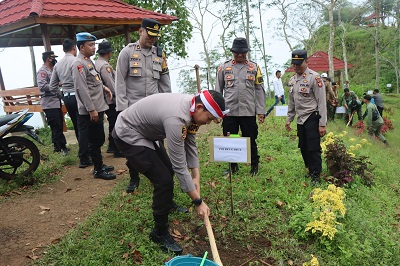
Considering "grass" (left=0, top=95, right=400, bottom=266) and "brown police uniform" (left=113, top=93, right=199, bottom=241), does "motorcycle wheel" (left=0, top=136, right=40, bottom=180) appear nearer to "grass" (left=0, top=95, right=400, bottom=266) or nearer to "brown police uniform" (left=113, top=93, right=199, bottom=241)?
"grass" (left=0, top=95, right=400, bottom=266)

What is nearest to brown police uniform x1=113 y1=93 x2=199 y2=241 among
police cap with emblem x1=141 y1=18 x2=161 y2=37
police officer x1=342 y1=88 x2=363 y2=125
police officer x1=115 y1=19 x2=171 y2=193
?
police officer x1=115 y1=19 x2=171 y2=193

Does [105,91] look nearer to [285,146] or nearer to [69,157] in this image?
[69,157]

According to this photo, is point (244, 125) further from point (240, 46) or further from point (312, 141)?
point (240, 46)

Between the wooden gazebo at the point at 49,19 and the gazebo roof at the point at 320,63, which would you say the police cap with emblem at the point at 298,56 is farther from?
the gazebo roof at the point at 320,63

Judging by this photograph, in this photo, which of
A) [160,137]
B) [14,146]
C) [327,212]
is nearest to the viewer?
[160,137]

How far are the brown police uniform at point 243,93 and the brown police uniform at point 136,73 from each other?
1087mm

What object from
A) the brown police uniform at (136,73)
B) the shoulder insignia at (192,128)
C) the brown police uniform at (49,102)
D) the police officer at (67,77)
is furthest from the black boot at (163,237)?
the brown police uniform at (49,102)

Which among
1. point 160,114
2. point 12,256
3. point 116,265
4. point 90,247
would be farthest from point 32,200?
point 160,114

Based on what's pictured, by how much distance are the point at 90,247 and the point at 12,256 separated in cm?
68

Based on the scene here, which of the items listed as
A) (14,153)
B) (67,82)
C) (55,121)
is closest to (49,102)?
(55,121)

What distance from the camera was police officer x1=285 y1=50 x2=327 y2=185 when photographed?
463 centimetres

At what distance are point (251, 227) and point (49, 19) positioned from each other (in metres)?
6.11

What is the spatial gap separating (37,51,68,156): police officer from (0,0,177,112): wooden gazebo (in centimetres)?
110

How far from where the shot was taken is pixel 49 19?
6.84m
